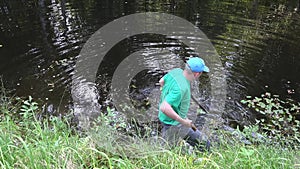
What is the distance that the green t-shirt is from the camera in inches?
155

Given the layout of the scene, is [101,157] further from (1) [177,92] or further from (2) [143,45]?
(2) [143,45]

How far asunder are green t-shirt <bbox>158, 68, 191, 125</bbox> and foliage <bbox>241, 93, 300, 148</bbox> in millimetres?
2298

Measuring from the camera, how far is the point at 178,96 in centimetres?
394

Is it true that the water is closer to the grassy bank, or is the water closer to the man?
the man

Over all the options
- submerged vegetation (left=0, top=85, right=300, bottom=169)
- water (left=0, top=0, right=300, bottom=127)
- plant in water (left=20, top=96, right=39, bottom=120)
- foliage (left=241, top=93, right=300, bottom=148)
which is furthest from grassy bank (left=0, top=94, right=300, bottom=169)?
water (left=0, top=0, right=300, bottom=127)

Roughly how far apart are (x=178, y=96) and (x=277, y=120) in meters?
3.44

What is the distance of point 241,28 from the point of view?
12.3 meters

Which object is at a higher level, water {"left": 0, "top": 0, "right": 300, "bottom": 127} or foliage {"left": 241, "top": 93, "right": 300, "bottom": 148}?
water {"left": 0, "top": 0, "right": 300, "bottom": 127}

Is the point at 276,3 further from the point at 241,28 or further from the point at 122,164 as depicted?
the point at 122,164

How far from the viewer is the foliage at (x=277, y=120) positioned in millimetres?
5608

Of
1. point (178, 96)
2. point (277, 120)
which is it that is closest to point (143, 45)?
point (277, 120)

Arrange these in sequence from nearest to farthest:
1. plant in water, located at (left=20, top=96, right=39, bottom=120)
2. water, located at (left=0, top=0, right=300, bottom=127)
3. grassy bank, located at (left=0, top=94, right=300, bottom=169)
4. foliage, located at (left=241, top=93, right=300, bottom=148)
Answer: grassy bank, located at (left=0, top=94, right=300, bottom=169) < plant in water, located at (left=20, top=96, right=39, bottom=120) < foliage, located at (left=241, top=93, right=300, bottom=148) < water, located at (left=0, top=0, right=300, bottom=127)

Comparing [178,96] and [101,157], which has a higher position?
[178,96]

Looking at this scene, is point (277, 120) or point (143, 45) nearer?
point (277, 120)
